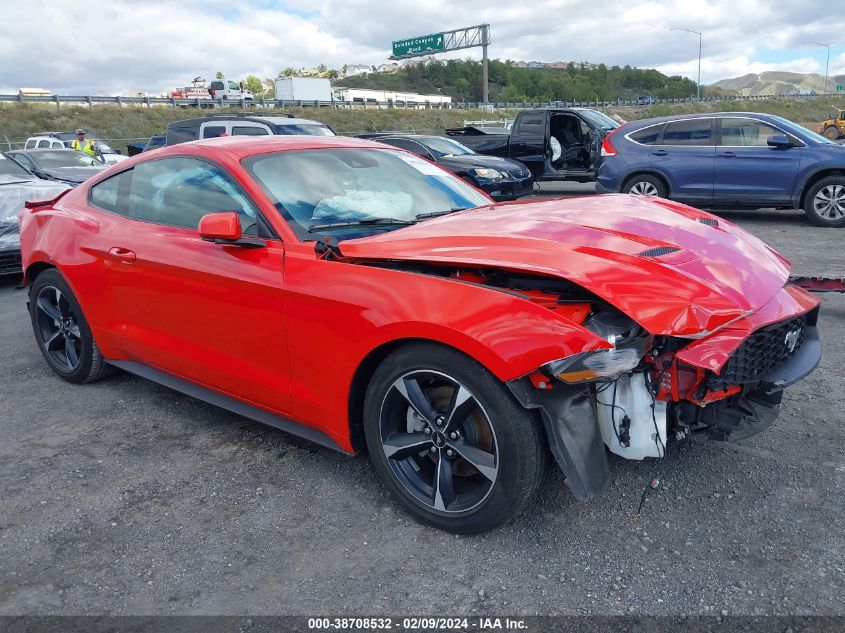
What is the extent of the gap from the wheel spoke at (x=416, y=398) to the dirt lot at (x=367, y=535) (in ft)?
1.65

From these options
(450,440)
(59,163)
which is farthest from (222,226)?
(59,163)

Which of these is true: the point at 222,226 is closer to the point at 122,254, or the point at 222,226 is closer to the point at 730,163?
the point at 122,254

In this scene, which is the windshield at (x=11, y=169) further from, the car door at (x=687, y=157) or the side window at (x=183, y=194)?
the car door at (x=687, y=157)

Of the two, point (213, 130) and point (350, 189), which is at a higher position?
point (213, 130)

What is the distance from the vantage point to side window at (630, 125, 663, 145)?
36.5 feet

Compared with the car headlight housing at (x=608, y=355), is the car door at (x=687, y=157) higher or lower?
higher

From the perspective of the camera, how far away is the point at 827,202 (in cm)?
959

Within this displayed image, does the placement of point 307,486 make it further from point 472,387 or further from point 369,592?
point 472,387

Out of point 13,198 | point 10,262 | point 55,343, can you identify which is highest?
point 13,198

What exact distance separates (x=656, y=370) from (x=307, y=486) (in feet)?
5.40

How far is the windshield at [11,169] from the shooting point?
30.3ft

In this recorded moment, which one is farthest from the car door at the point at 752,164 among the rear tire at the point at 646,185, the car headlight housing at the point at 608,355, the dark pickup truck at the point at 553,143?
the car headlight housing at the point at 608,355

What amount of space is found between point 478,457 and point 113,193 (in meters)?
2.95

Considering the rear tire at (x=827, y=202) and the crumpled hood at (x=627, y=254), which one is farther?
the rear tire at (x=827, y=202)
